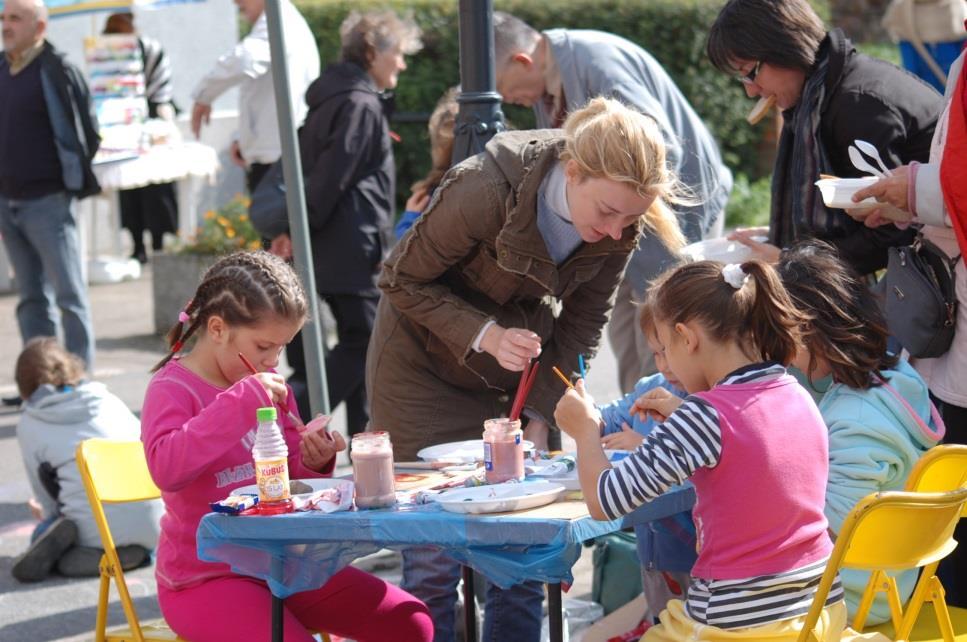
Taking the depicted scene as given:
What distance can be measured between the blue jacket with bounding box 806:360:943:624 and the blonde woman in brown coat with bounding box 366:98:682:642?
0.67 meters

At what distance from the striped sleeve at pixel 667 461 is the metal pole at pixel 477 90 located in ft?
5.65

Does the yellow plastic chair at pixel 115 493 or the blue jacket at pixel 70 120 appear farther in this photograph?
the blue jacket at pixel 70 120

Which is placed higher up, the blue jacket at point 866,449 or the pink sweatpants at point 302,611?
the blue jacket at point 866,449

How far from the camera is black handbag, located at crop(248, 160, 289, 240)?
→ 6.02 meters

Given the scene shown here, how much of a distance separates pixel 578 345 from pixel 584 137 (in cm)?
76

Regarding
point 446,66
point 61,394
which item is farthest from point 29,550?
point 446,66

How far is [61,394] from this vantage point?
534 cm

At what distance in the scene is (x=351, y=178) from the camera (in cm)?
618

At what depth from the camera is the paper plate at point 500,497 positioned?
113 inches

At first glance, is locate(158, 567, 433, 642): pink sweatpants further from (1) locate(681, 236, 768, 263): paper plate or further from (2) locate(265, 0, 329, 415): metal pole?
(1) locate(681, 236, 768, 263): paper plate

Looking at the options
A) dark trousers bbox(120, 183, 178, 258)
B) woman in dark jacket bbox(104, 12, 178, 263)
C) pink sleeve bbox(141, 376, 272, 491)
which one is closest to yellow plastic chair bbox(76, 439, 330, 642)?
pink sleeve bbox(141, 376, 272, 491)

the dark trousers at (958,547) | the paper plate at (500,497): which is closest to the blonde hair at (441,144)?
the dark trousers at (958,547)

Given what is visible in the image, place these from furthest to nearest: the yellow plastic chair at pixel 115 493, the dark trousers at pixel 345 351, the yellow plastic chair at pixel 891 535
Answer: the dark trousers at pixel 345 351 → the yellow plastic chair at pixel 115 493 → the yellow plastic chair at pixel 891 535

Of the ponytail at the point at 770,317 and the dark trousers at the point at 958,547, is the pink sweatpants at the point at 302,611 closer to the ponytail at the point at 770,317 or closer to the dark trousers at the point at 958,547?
the ponytail at the point at 770,317
